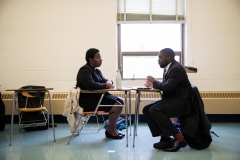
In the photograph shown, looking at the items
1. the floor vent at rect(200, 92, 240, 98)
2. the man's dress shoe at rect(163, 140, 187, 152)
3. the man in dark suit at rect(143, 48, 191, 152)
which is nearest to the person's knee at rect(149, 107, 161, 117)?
the man in dark suit at rect(143, 48, 191, 152)

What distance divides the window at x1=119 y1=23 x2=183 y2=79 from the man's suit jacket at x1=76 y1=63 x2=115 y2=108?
150 cm

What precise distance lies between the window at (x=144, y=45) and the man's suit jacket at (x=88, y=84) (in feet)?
4.92

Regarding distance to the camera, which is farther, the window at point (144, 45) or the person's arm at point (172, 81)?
the window at point (144, 45)

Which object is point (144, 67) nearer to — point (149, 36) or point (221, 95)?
point (149, 36)

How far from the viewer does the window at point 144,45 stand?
471 centimetres

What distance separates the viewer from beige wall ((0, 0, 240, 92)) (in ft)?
14.9

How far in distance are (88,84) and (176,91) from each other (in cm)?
101

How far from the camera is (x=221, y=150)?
2.77 meters

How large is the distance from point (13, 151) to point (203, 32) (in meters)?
3.57

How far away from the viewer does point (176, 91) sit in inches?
110

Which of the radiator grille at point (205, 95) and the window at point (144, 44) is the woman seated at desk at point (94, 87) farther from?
the window at point (144, 44)

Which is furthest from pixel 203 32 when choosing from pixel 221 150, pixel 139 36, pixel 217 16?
pixel 221 150

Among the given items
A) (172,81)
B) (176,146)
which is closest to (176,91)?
(172,81)

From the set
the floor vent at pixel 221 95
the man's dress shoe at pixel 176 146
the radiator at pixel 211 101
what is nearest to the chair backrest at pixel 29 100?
the radiator at pixel 211 101
